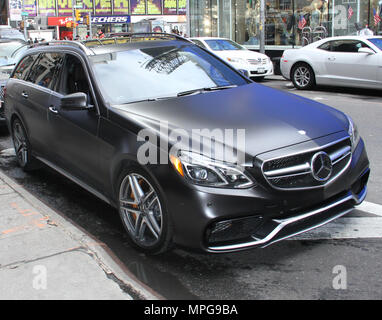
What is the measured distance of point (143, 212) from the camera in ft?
12.2

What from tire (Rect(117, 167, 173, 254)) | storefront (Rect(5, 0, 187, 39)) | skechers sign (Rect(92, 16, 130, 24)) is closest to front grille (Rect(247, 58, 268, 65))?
tire (Rect(117, 167, 173, 254))

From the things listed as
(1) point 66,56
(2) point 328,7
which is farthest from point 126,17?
(1) point 66,56

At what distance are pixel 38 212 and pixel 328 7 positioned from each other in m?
17.0

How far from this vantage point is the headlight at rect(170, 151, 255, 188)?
3.26 m

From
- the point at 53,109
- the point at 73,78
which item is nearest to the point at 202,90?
the point at 73,78

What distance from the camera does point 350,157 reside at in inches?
148

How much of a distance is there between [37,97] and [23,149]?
103 cm

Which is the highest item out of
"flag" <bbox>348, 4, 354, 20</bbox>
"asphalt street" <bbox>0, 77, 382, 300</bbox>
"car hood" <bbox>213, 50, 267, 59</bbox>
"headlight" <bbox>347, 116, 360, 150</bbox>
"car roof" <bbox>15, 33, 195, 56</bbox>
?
"flag" <bbox>348, 4, 354, 20</bbox>

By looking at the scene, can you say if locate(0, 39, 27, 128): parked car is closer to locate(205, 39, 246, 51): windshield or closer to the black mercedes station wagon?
the black mercedes station wagon

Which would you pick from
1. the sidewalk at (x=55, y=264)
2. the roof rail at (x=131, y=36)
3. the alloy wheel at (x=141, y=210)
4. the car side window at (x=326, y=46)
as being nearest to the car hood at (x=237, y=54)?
the car side window at (x=326, y=46)

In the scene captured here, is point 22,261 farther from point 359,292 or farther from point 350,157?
point 350,157

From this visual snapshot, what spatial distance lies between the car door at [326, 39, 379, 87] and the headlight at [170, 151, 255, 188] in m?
9.66

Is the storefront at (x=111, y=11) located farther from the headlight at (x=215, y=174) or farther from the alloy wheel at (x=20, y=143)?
the headlight at (x=215, y=174)

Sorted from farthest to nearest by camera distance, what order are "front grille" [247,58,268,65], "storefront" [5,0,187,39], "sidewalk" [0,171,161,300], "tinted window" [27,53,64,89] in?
"storefront" [5,0,187,39], "front grille" [247,58,268,65], "tinted window" [27,53,64,89], "sidewalk" [0,171,161,300]
